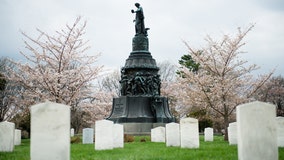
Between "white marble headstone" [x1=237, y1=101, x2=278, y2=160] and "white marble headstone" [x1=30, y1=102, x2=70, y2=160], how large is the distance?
3.24 metres

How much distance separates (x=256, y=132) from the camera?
6809mm


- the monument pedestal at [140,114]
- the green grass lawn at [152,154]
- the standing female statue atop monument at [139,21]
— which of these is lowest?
the green grass lawn at [152,154]

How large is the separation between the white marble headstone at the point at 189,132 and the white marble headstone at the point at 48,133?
20.1 feet

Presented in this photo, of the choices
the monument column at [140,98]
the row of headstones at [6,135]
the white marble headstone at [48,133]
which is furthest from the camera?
the monument column at [140,98]

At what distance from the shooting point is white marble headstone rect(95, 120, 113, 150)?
12113mm

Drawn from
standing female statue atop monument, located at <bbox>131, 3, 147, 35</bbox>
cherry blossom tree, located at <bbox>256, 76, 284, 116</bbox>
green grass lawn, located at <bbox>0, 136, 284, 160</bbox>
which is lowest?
green grass lawn, located at <bbox>0, 136, 284, 160</bbox>

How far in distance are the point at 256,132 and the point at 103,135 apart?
6347mm

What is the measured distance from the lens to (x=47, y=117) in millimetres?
6418

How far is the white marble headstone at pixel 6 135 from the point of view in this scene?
11.7 m

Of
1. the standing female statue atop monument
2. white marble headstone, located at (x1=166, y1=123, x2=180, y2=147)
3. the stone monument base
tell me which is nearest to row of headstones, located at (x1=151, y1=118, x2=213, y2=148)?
white marble headstone, located at (x1=166, y1=123, x2=180, y2=147)

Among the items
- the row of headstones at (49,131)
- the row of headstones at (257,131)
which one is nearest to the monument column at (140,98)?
the row of headstones at (257,131)

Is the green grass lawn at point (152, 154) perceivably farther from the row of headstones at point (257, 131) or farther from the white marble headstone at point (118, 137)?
the white marble headstone at point (118, 137)

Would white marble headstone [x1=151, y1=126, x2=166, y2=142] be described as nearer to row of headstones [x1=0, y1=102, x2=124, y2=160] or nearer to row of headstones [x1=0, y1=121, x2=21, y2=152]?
row of headstones [x1=0, y1=121, x2=21, y2=152]

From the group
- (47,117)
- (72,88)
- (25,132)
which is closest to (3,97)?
(25,132)
